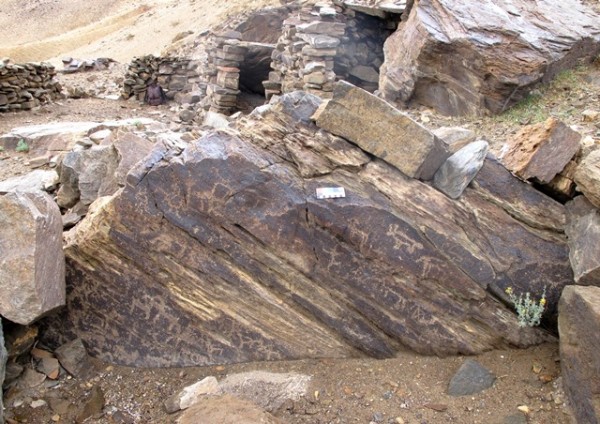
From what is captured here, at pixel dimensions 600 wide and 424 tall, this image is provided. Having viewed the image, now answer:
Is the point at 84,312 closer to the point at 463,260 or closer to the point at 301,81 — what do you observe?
the point at 463,260

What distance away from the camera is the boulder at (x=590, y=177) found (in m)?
4.21

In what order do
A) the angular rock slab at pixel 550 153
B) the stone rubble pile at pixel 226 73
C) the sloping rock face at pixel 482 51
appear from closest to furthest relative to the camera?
1. the angular rock slab at pixel 550 153
2. the sloping rock face at pixel 482 51
3. the stone rubble pile at pixel 226 73

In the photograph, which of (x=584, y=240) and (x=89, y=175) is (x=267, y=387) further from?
(x=89, y=175)

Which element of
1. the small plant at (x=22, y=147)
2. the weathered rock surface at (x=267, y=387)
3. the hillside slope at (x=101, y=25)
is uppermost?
the weathered rock surface at (x=267, y=387)

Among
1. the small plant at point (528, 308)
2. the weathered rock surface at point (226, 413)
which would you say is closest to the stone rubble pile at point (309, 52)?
the small plant at point (528, 308)

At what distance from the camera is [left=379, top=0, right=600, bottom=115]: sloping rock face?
7.71 meters

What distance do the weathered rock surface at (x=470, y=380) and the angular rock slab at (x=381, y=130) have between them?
1699mm

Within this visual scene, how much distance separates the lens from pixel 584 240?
4.34 meters

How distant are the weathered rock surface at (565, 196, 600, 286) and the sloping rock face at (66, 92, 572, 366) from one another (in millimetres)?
167

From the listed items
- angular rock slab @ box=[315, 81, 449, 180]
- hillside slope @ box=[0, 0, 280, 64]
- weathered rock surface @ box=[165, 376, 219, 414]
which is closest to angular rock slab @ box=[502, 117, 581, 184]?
angular rock slab @ box=[315, 81, 449, 180]

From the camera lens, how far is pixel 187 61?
1644cm

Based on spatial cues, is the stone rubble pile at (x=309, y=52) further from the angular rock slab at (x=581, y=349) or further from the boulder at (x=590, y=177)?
the angular rock slab at (x=581, y=349)

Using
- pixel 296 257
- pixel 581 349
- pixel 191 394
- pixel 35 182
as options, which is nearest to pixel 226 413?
pixel 191 394

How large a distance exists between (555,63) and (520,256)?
15.5 feet
